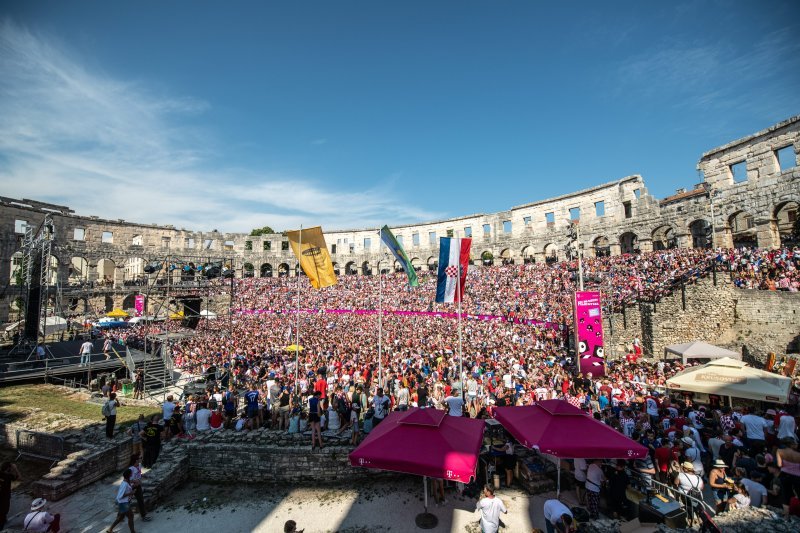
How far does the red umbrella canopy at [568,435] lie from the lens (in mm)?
6148

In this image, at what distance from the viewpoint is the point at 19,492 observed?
30.8 feet

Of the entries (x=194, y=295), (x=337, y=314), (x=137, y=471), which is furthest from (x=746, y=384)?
(x=337, y=314)

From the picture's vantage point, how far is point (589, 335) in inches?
595

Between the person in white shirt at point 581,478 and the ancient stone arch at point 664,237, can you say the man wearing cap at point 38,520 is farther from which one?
the ancient stone arch at point 664,237

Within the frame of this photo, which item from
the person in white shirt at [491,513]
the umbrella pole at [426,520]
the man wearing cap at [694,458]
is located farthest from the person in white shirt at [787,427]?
the umbrella pole at [426,520]

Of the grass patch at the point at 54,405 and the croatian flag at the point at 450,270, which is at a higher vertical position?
the croatian flag at the point at 450,270

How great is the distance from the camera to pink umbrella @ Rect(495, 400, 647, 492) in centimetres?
615

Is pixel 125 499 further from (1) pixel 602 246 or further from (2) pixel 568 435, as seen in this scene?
(1) pixel 602 246

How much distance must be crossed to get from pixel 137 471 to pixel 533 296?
2472 centimetres

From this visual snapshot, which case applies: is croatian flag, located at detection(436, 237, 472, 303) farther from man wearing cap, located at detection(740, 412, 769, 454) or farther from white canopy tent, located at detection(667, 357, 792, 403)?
man wearing cap, located at detection(740, 412, 769, 454)

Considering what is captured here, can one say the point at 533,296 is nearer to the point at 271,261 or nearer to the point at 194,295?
the point at 194,295

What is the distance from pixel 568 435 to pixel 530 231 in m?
33.2

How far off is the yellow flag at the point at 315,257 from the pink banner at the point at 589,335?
10.7 metres

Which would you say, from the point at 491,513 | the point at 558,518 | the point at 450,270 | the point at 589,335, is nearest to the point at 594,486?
the point at 558,518
